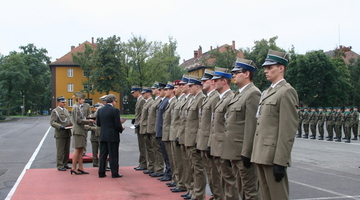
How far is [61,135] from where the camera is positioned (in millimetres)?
11125

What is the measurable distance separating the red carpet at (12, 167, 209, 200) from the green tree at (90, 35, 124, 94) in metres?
55.0

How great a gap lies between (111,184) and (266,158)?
531 centimetres

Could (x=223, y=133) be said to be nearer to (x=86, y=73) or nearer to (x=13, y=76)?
(x=86, y=73)

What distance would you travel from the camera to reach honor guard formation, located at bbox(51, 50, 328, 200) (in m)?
4.54

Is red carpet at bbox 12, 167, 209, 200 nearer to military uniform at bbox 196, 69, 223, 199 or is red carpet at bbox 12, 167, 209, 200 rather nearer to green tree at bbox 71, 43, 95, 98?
military uniform at bbox 196, 69, 223, 199

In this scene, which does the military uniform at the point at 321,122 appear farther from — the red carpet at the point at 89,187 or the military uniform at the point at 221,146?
the military uniform at the point at 221,146

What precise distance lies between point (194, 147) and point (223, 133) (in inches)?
52.8

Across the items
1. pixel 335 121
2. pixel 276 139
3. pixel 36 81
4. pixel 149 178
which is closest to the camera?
pixel 276 139

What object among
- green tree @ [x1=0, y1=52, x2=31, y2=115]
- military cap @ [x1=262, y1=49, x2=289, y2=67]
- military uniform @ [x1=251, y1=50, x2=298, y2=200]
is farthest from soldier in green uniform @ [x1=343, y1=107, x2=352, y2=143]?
green tree @ [x1=0, y1=52, x2=31, y2=115]

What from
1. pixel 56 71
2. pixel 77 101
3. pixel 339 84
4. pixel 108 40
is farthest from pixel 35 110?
pixel 77 101

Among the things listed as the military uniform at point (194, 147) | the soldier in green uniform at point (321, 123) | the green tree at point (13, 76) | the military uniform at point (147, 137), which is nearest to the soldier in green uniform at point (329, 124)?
the soldier in green uniform at point (321, 123)

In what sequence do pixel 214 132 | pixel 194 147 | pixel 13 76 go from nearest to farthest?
pixel 214 132, pixel 194 147, pixel 13 76

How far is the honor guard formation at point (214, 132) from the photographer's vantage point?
454 cm

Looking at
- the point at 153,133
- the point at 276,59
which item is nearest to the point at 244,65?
the point at 276,59
